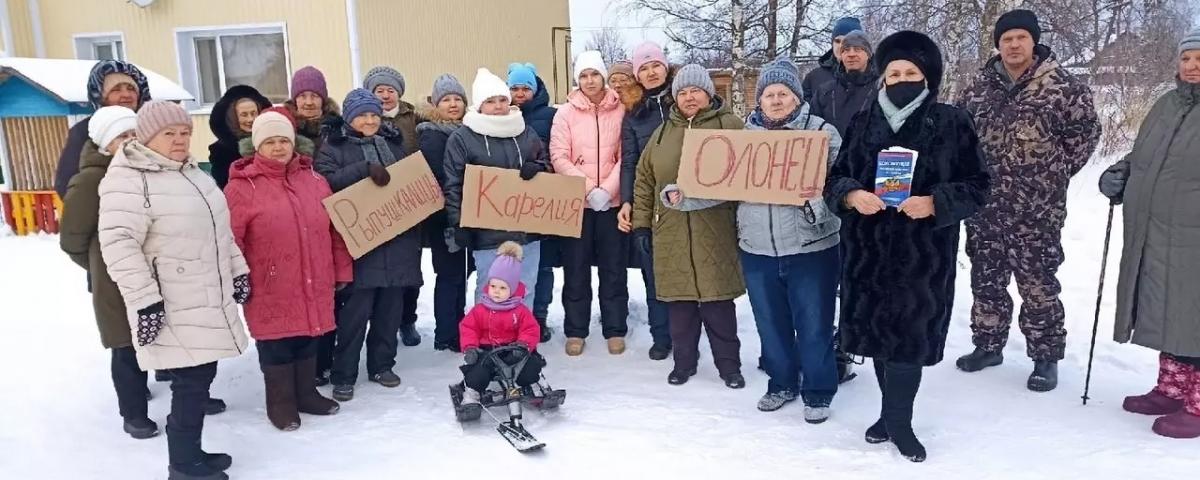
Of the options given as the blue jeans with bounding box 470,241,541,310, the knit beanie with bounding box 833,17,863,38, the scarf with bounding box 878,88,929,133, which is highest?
the knit beanie with bounding box 833,17,863,38

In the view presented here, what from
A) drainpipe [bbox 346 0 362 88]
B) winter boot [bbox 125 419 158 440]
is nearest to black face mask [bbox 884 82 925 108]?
winter boot [bbox 125 419 158 440]

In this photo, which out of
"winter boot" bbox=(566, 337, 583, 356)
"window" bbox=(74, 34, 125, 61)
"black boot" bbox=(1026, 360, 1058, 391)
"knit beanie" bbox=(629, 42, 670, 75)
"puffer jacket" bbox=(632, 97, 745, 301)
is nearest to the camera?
"black boot" bbox=(1026, 360, 1058, 391)

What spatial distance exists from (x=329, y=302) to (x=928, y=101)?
326 cm

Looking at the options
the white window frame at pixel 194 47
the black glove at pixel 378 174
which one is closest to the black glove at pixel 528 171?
the black glove at pixel 378 174

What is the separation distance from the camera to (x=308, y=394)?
14.5 ft

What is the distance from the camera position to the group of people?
3.46 metres

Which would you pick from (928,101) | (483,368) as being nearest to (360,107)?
(483,368)

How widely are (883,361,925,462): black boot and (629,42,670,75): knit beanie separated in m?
2.48

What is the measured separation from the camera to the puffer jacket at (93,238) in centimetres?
358

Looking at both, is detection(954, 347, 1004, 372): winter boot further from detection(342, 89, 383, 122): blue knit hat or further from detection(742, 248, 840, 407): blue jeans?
detection(342, 89, 383, 122): blue knit hat

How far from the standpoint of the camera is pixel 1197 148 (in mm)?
3693

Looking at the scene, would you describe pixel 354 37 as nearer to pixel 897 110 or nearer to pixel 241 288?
pixel 241 288

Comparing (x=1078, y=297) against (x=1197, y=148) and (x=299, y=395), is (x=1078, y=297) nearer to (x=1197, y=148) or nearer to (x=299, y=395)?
(x=1197, y=148)

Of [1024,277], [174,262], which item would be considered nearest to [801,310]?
[1024,277]
